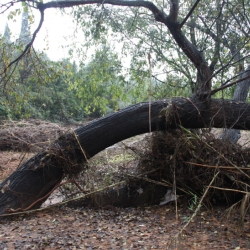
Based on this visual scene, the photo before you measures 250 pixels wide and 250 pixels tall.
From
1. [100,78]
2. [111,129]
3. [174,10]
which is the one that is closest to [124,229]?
[111,129]

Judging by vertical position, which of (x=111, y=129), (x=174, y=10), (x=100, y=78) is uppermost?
(x=174, y=10)

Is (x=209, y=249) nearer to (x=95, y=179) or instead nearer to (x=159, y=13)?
(x=95, y=179)

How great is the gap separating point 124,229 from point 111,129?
4.90ft

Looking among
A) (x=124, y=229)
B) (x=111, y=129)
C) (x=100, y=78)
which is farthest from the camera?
(x=100, y=78)

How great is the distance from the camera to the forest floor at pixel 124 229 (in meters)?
3.54

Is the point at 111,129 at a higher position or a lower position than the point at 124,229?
higher

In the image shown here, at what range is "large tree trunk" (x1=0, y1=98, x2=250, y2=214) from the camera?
484 centimetres

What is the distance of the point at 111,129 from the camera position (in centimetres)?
493

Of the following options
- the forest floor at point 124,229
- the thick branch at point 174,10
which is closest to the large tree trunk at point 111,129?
the forest floor at point 124,229

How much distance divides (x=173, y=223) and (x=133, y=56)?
5737 millimetres

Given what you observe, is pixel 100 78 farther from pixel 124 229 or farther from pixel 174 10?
pixel 124 229

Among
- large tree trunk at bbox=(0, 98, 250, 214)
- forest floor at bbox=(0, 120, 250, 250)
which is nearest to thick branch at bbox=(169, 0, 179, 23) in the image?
large tree trunk at bbox=(0, 98, 250, 214)

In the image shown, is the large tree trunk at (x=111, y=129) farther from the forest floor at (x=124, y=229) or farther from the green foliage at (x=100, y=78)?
the green foliage at (x=100, y=78)

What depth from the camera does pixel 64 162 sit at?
Result: 4895mm
